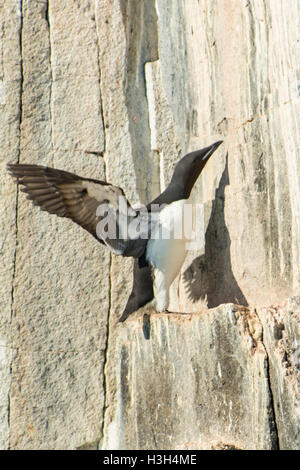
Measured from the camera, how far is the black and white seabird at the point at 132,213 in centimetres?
434

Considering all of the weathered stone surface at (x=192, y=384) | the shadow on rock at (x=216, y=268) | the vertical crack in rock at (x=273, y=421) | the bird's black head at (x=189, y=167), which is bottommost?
the vertical crack in rock at (x=273, y=421)

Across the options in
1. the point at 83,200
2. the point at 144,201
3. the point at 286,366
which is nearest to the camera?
the point at 286,366

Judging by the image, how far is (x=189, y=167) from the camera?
186 inches

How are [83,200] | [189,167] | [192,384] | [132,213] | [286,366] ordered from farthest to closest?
1. [189,167]
2. [132,213]
3. [83,200]
4. [192,384]
5. [286,366]

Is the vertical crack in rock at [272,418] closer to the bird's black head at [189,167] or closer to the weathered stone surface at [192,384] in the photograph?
the weathered stone surface at [192,384]

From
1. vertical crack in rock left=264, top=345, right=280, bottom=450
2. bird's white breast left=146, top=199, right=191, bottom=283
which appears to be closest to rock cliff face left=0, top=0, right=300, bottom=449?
vertical crack in rock left=264, top=345, right=280, bottom=450

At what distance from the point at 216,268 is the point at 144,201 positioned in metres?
0.69

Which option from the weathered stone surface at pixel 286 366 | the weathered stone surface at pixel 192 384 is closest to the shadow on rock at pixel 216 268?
the weathered stone surface at pixel 192 384

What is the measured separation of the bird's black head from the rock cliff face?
11 centimetres

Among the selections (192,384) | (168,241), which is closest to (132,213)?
(168,241)

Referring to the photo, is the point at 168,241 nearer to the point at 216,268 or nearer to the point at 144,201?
the point at 216,268

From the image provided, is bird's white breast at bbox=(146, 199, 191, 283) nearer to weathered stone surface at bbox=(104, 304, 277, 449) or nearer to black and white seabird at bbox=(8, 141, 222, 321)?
black and white seabird at bbox=(8, 141, 222, 321)

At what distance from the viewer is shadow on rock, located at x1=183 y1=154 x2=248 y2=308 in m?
4.64

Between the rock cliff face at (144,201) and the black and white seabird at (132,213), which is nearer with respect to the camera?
the rock cliff face at (144,201)
